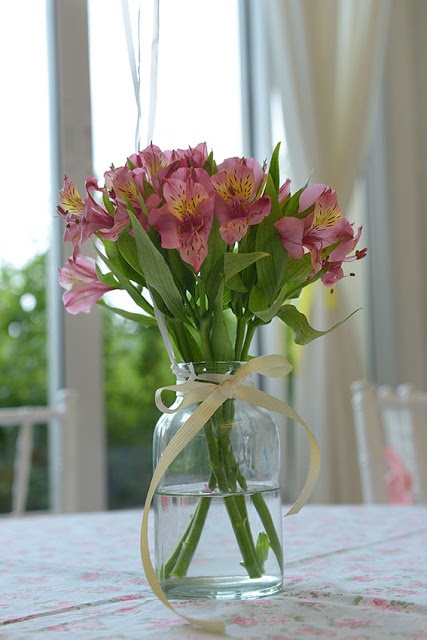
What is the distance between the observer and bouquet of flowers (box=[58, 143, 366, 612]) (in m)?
0.74

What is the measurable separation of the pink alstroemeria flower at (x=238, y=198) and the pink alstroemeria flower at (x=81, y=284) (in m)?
0.16

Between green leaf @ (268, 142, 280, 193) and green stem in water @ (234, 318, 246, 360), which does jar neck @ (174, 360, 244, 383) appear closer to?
green stem in water @ (234, 318, 246, 360)

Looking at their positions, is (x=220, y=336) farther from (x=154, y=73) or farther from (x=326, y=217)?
(x=154, y=73)

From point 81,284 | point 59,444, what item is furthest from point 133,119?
point 81,284

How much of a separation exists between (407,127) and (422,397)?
1.86m

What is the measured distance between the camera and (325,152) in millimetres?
2709

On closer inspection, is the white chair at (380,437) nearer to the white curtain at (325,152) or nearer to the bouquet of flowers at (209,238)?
the bouquet of flowers at (209,238)

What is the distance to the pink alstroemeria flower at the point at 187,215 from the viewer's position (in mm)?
727

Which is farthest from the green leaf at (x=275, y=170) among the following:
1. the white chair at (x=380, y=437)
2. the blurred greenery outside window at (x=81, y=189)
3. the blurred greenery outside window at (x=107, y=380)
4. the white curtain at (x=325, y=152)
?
the white curtain at (x=325, y=152)

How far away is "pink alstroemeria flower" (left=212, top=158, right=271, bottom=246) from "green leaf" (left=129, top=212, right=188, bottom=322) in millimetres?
59

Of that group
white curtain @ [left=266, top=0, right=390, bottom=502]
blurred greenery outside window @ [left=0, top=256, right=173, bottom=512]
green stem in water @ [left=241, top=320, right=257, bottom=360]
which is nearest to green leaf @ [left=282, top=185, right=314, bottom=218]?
green stem in water @ [left=241, top=320, right=257, bottom=360]

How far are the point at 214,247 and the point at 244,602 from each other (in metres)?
0.30

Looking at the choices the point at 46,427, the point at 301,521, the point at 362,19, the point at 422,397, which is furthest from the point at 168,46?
the point at 301,521

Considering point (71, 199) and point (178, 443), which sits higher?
point (71, 199)
